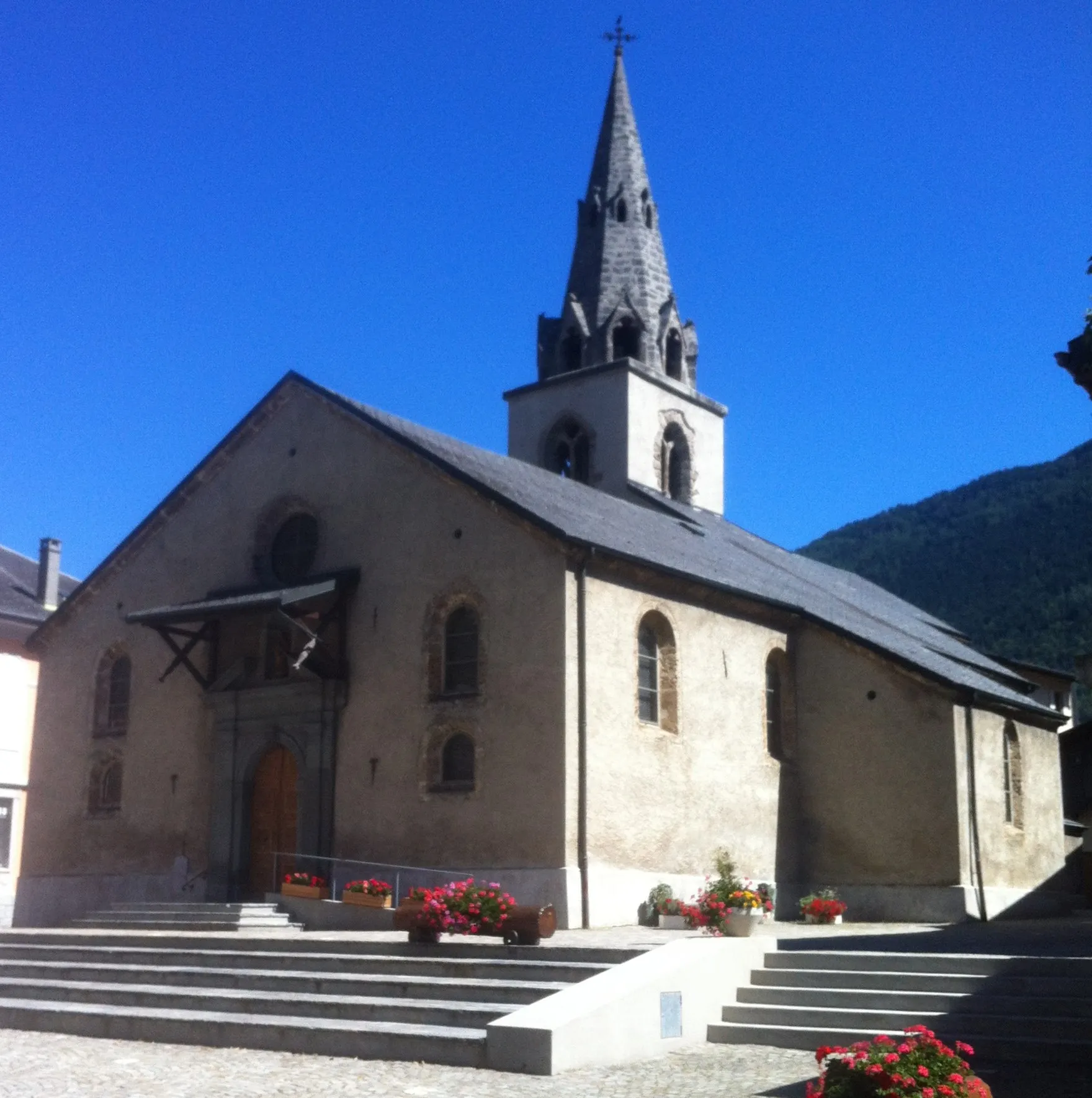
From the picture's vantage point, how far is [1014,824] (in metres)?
25.8

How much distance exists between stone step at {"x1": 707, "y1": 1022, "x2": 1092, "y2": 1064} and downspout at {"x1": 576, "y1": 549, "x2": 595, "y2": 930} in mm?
6149

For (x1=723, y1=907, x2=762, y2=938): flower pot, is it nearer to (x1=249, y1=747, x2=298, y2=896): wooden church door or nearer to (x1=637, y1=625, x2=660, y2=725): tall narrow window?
(x1=637, y1=625, x2=660, y2=725): tall narrow window

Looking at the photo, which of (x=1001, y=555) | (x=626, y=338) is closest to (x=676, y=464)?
(x=626, y=338)

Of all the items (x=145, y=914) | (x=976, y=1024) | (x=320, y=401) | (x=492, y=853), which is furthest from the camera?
(x=320, y=401)

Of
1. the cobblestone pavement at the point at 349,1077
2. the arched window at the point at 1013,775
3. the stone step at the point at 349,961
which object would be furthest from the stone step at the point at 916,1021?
the arched window at the point at 1013,775

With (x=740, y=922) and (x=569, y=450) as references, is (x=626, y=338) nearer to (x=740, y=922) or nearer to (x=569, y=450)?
(x=569, y=450)

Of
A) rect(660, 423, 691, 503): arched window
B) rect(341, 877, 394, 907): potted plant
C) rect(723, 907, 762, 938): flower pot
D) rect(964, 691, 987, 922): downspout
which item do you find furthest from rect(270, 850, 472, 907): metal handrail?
rect(660, 423, 691, 503): arched window

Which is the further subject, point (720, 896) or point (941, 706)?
point (941, 706)

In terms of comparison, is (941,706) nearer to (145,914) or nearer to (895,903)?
(895,903)

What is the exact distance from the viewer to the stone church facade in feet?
71.2

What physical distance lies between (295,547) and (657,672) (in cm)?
679

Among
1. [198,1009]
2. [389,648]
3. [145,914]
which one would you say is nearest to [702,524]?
[389,648]

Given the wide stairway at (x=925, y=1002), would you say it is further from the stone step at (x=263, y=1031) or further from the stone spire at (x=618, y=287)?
the stone spire at (x=618, y=287)

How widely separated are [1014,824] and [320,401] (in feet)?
46.8
